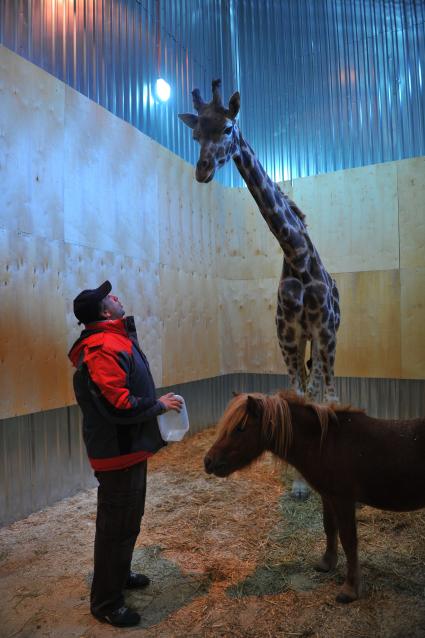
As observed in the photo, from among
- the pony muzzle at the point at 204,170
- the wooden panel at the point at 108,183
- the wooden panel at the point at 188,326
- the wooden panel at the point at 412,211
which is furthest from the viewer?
the wooden panel at the point at 412,211

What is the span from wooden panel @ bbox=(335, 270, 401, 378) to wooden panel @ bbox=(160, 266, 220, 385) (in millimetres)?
1751

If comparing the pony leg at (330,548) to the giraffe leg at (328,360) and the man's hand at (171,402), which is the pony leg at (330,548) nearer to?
the man's hand at (171,402)

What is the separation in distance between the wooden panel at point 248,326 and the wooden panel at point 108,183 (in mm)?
1755

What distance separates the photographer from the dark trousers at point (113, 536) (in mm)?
2105

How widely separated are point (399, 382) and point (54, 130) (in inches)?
190

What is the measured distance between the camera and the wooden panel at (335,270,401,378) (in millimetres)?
5434

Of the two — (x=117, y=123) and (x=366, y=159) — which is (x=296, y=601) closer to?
(x=117, y=123)

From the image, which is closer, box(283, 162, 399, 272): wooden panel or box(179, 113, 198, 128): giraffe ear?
box(179, 113, 198, 128): giraffe ear

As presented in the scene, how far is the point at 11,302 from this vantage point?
11.0 feet

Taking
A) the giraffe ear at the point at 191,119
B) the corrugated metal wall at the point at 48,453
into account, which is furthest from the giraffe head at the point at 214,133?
the corrugated metal wall at the point at 48,453

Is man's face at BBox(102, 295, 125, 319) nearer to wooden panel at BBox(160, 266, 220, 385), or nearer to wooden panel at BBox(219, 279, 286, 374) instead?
wooden panel at BBox(160, 266, 220, 385)

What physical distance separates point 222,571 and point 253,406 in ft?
3.76

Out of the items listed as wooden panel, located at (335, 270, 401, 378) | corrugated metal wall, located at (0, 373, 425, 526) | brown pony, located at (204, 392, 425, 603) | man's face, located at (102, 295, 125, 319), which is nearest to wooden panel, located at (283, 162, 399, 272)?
wooden panel, located at (335, 270, 401, 378)

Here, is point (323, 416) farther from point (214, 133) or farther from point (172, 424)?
point (214, 133)
